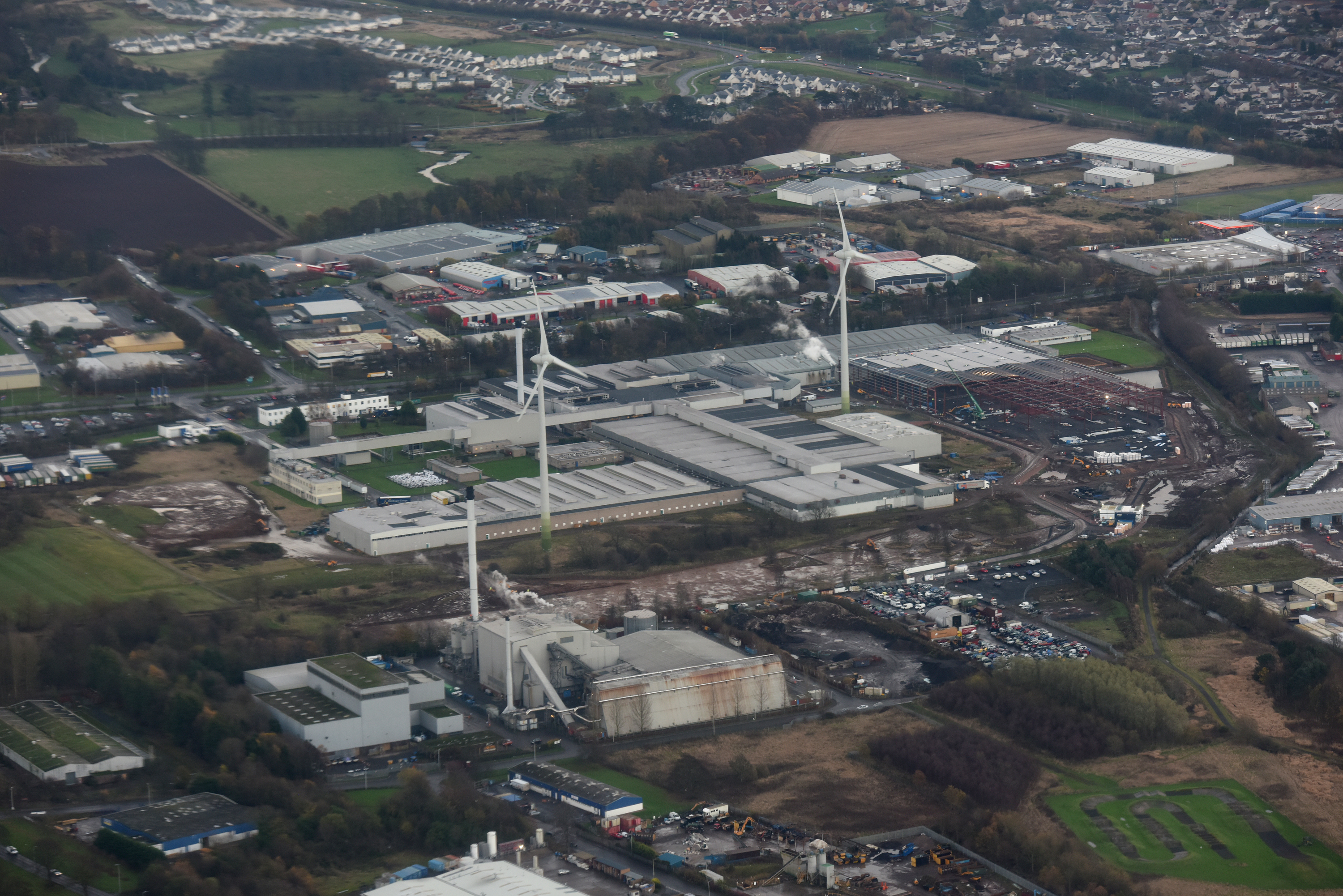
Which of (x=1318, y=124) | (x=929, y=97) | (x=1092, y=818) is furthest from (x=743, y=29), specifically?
(x=1092, y=818)

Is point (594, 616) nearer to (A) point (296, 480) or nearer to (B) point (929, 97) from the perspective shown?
(A) point (296, 480)

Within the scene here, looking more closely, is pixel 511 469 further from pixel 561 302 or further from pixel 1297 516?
pixel 1297 516

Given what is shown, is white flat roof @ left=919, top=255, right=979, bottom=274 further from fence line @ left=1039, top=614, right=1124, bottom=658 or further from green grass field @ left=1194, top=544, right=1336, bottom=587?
fence line @ left=1039, top=614, right=1124, bottom=658

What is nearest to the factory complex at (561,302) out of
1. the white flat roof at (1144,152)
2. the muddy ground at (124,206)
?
the muddy ground at (124,206)

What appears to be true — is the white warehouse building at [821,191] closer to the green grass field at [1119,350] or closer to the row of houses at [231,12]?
the green grass field at [1119,350]

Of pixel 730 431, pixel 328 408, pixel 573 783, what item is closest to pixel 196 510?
pixel 328 408

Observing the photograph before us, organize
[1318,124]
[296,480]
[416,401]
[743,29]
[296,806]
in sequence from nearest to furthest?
[296,806]
[296,480]
[416,401]
[1318,124]
[743,29]

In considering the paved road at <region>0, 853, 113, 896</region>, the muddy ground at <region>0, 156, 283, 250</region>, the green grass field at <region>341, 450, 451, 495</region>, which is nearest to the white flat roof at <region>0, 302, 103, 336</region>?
the muddy ground at <region>0, 156, 283, 250</region>
